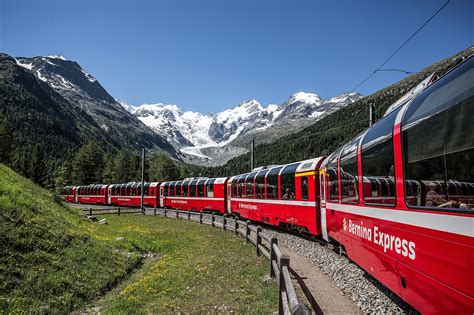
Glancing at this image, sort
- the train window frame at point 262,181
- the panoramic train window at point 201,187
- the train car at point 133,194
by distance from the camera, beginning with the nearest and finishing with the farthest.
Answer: the train window frame at point 262,181 < the panoramic train window at point 201,187 < the train car at point 133,194

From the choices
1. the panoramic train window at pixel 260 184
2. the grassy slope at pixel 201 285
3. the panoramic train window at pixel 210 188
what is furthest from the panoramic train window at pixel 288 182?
the panoramic train window at pixel 210 188

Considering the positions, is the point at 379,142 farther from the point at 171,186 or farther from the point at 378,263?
the point at 171,186

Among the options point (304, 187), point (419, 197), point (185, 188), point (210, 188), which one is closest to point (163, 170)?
point (185, 188)

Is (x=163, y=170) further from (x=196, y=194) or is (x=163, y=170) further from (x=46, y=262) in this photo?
(x=46, y=262)

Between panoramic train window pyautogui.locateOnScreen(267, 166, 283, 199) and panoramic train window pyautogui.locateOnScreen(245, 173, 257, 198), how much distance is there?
2860mm

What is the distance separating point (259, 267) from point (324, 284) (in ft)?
7.69

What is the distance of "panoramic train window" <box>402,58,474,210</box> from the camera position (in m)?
3.95

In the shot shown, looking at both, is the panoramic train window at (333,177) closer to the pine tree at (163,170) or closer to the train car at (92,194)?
the train car at (92,194)

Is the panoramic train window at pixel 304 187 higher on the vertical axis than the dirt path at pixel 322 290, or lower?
higher

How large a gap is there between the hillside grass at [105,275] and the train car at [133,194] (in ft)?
106

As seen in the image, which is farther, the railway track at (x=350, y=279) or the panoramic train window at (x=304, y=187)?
the panoramic train window at (x=304, y=187)

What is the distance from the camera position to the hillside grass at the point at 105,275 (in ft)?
27.0

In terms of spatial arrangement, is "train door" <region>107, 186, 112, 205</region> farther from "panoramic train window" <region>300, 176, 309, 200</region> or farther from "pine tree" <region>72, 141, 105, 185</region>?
"pine tree" <region>72, 141, 105, 185</region>

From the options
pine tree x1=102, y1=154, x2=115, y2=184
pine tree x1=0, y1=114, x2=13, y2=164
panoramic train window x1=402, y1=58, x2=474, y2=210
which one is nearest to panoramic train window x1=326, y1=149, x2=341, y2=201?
panoramic train window x1=402, y1=58, x2=474, y2=210
